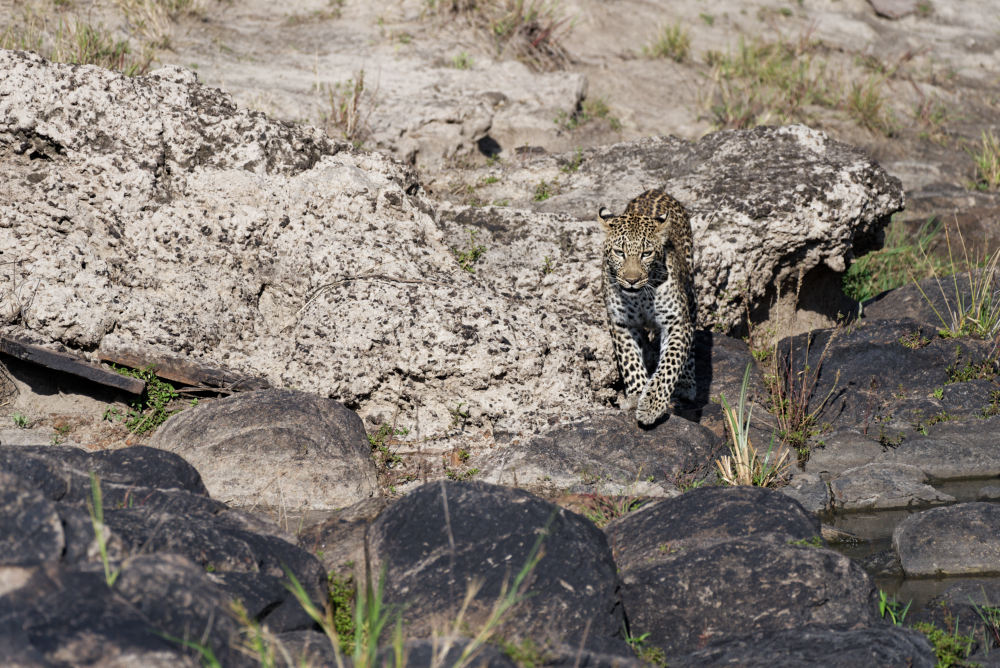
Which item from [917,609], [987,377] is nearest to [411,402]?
[917,609]

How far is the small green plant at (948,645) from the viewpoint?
4.99 m

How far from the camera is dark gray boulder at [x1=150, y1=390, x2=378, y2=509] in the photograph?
6.65m

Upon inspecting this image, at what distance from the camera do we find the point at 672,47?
635 inches

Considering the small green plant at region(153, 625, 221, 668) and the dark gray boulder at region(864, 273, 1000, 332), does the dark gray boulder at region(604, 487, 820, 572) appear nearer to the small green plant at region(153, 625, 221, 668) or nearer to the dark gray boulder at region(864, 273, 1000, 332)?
the small green plant at region(153, 625, 221, 668)

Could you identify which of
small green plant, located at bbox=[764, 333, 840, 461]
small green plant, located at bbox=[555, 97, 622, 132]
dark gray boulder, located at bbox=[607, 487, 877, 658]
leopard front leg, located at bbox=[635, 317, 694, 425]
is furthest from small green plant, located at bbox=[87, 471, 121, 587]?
small green plant, located at bbox=[555, 97, 622, 132]

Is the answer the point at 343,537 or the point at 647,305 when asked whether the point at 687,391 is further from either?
the point at 343,537

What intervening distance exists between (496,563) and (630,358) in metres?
3.68

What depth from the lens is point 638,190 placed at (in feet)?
33.3

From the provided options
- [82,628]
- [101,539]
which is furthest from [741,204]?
[82,628]

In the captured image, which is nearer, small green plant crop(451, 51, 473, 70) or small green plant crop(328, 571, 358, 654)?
small green plant crop(328, 571, 358, 654)

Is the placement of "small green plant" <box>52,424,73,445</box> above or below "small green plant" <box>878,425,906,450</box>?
below

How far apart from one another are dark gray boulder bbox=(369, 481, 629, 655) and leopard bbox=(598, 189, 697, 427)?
2736 mm

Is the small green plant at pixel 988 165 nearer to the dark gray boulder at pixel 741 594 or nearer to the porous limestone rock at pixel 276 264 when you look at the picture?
the porous limestone rock at pixel 276 264

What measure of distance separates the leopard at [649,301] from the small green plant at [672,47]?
314 inches
